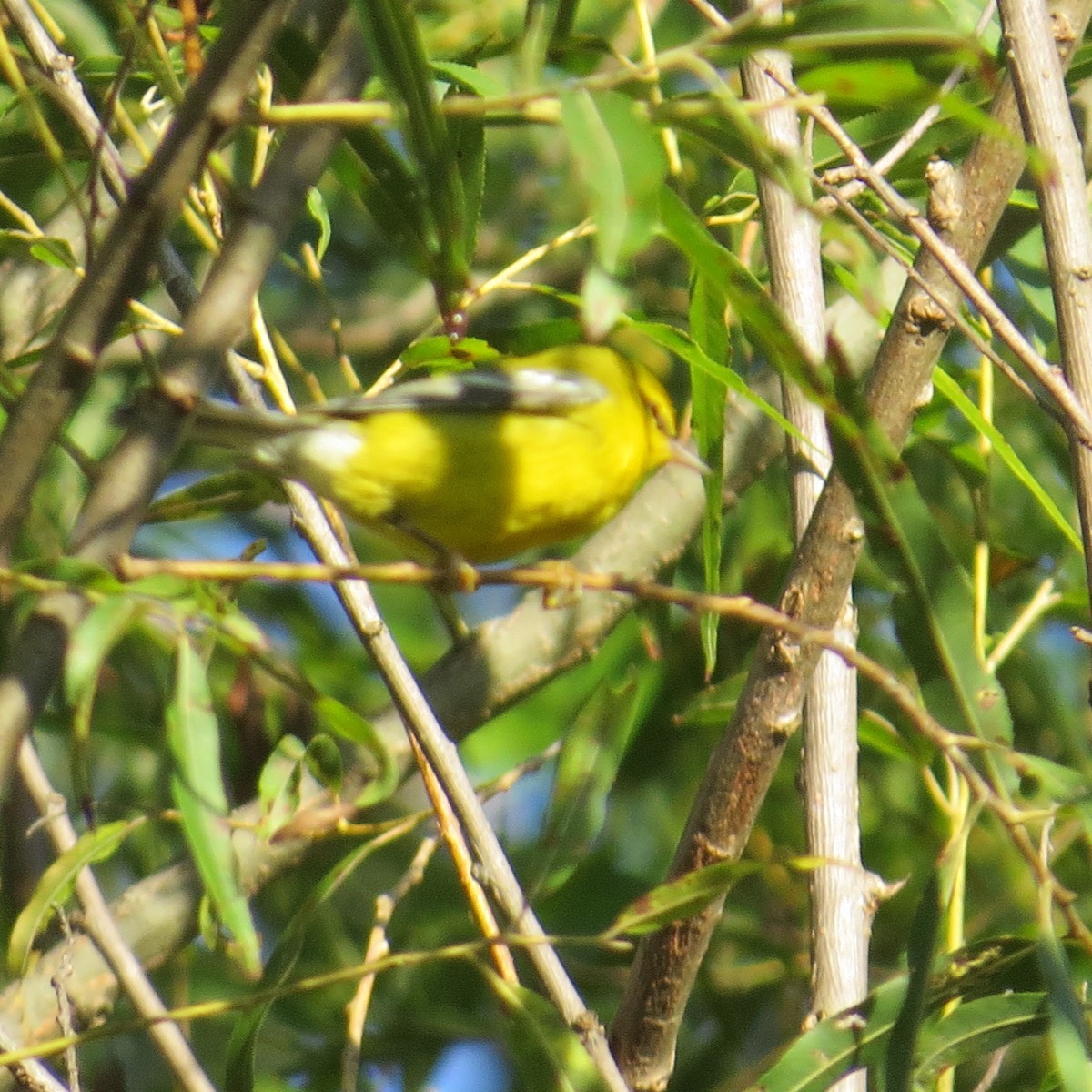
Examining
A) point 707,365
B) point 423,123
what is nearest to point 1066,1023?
point 707,365

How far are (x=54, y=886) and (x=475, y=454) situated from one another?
0.89 m

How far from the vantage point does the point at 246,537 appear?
3.42m

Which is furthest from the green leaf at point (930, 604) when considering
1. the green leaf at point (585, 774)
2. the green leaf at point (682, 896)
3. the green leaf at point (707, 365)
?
the green leaf at point (585, 774)

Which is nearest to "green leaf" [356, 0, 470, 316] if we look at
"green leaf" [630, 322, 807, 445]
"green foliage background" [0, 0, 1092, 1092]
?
"green foliage background" [0, 0, 1092, 1092]

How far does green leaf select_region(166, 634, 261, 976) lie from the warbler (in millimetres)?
553

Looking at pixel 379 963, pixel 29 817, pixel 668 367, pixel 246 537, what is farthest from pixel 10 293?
pixel 379 963

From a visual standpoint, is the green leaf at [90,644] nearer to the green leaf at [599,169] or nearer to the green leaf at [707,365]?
the green leaf at [599,169]

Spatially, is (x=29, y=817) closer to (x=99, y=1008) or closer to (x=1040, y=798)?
(x=99, y=1008)

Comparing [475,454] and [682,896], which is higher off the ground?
[475,454]

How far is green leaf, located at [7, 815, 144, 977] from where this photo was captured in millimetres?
1370

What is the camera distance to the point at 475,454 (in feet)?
6.92

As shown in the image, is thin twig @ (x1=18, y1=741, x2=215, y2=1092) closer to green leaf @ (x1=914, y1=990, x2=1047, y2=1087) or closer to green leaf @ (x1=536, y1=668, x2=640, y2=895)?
green leaf @ (x1=536, y1=668, x2=640, y2=895)

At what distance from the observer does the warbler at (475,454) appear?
190cm

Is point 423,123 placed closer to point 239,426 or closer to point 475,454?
point 239,426
